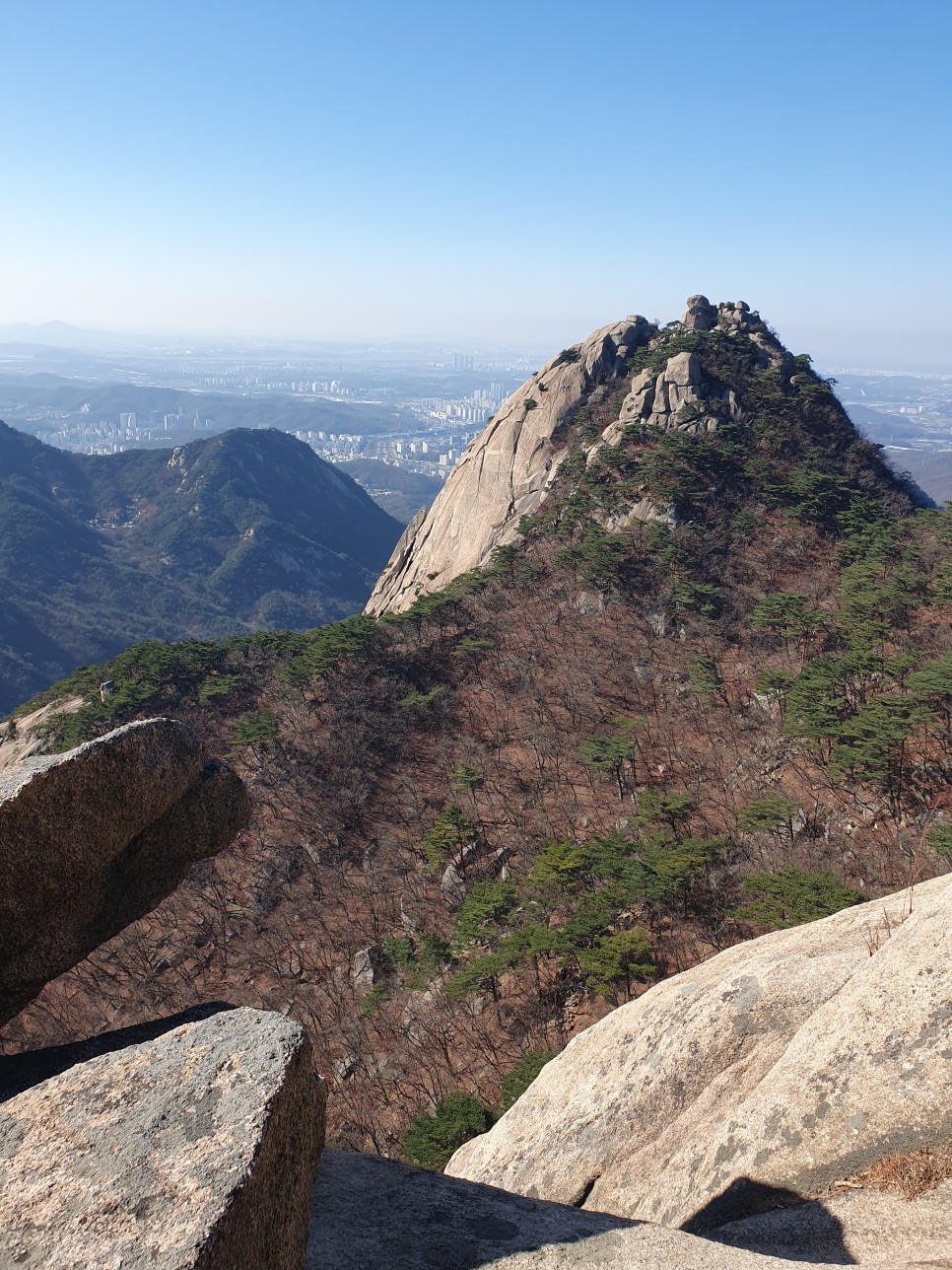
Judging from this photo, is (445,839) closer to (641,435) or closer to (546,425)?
(641,435)

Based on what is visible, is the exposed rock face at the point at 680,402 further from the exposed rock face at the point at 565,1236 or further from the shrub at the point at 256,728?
the exposed rock face at the point at 565,1236

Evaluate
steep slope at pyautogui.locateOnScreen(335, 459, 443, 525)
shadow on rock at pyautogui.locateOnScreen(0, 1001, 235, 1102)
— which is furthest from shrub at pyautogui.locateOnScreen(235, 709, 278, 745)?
steep slope at pyautogui.locateOnScreen(335, 459, 443, 525)

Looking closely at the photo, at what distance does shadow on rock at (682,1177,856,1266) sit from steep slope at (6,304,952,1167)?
180 inches

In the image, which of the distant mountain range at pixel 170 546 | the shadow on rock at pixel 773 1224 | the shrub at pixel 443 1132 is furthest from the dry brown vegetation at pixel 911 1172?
the distant mountain range at pixel 170 546

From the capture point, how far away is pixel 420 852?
17.9 m

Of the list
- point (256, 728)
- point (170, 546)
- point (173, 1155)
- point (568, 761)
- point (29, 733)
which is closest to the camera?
point (173, 1155)

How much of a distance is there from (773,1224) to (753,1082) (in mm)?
1275

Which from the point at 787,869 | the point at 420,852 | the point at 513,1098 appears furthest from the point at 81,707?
the point at 787,869

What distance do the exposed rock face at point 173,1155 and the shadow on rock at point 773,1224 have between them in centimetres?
250

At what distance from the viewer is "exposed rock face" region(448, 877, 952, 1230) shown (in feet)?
15.1

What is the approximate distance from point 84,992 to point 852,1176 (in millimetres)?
15216

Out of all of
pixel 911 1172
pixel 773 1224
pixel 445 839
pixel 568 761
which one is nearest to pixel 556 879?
pixel 445 839

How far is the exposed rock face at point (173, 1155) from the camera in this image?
305cm

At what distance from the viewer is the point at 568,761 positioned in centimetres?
1994
